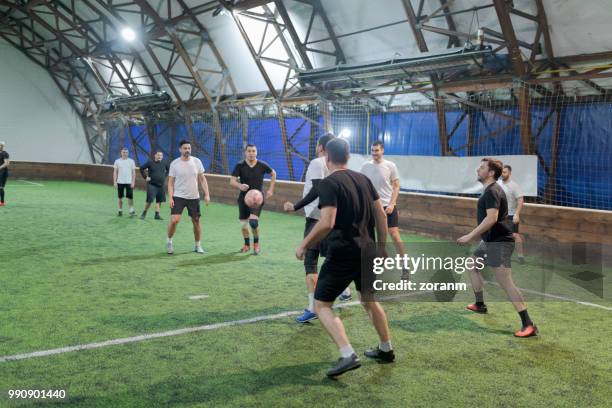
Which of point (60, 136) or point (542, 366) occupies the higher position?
point (60, 136)

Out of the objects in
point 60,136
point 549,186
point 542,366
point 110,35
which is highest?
point 110,35

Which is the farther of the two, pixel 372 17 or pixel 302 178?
pixel 302 178

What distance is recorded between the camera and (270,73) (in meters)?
19.9

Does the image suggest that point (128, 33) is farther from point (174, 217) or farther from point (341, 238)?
point (341, 238)

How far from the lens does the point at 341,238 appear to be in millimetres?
4453

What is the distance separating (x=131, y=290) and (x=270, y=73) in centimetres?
1412

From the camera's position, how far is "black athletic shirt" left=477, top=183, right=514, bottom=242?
226 inches

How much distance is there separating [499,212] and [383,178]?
2827mm

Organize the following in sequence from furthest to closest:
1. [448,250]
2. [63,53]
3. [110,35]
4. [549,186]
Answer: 1. [63,53]
2. [110,35]
3. [549,186]
4. [448,250]

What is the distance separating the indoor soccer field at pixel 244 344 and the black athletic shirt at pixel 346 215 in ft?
3.47

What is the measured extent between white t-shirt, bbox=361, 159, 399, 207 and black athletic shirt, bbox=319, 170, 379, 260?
155 inches

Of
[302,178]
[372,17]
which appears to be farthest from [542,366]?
[302,178]

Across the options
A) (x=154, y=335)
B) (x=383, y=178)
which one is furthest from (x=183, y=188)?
(x=154, y=335)

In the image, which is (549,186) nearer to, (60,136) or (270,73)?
(270,73)
